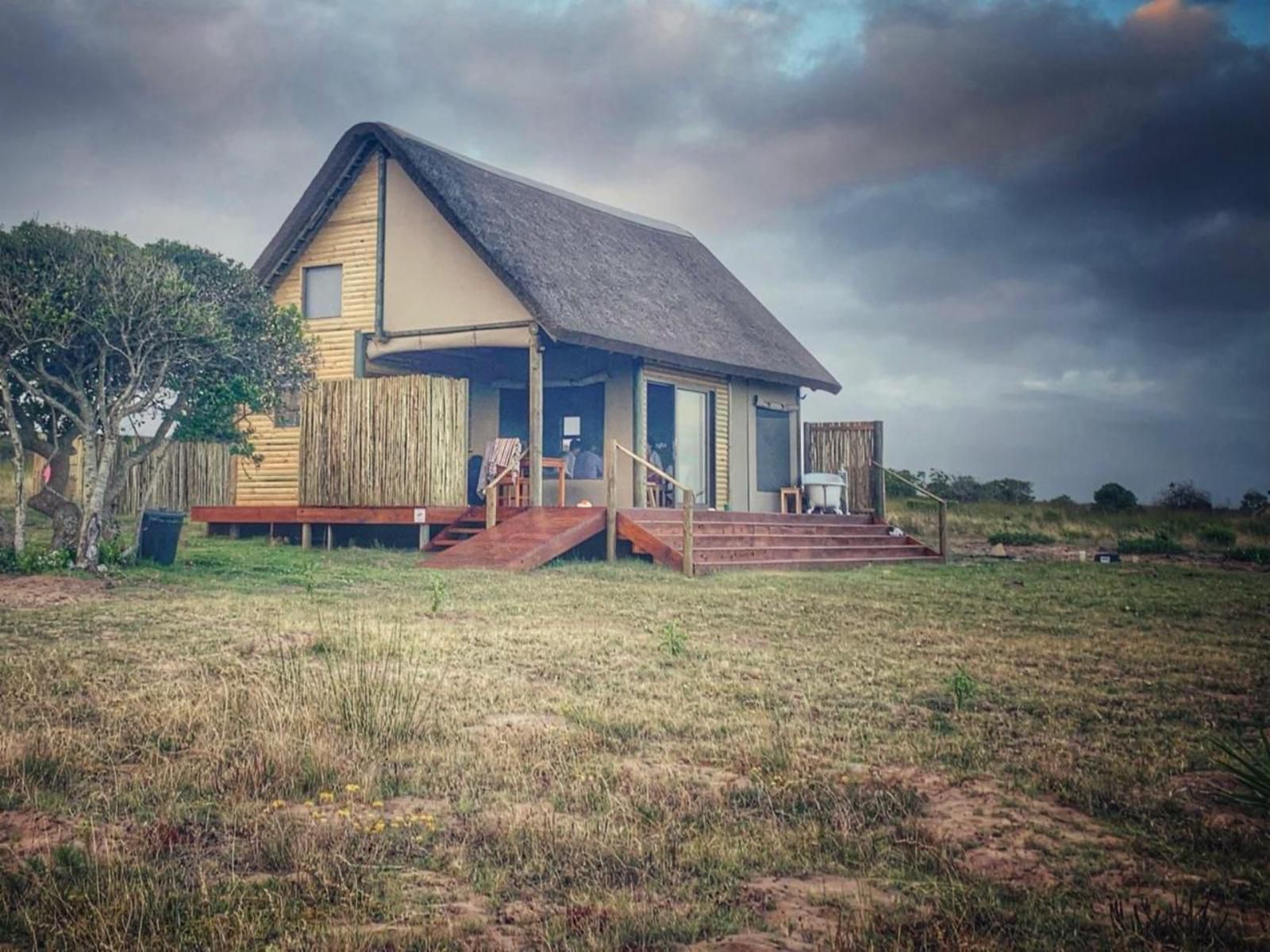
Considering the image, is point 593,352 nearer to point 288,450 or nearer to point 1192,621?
point 288,450

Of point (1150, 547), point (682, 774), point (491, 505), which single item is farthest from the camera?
point (1150, 547)

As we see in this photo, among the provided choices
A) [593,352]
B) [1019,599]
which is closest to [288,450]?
[593,352]

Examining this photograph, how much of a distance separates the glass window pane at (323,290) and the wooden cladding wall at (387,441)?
239 centimetres

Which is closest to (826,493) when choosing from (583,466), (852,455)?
(852,455)

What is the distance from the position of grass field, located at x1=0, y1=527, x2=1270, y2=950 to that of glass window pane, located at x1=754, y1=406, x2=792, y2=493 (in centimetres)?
1349

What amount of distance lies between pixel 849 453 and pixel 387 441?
1120cm

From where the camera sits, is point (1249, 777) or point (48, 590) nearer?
point (1249, 777)

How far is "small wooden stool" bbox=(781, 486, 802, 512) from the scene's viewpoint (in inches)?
913

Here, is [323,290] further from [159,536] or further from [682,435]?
[159,536]

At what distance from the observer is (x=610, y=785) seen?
16.4ft

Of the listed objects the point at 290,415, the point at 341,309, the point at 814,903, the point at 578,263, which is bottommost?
the point at 814,903

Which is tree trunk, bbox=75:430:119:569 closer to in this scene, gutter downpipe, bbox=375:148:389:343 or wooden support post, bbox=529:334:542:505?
wooden support post, bbox=529:334:542:505

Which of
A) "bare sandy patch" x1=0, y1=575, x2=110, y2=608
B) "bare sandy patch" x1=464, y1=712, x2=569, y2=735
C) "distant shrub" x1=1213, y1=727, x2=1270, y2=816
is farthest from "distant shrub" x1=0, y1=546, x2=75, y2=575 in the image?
"distant shrub" x1=1213, y1=727, x2=1270, y2=816

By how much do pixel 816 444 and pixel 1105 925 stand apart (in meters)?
21.5
